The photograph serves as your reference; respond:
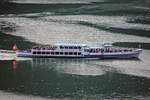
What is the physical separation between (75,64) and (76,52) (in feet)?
26.1

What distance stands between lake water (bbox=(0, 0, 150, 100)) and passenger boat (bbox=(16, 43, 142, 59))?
2191mm

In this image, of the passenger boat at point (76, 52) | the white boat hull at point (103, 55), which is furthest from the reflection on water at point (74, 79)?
the passenger boat at point (76, 52)

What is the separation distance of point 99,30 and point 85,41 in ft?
55.8

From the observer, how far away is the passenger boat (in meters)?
108

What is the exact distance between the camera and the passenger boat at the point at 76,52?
356ft

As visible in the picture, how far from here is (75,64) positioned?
10206cm

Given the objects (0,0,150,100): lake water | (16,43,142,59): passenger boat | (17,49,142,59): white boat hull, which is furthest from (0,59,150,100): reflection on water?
(16,43,142,59): passenger boat

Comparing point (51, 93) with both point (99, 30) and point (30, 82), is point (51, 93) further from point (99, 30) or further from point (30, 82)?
point (99, 30)

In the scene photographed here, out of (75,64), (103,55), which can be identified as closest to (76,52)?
(103,55)

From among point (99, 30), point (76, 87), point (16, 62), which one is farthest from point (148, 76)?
point (99, 30)

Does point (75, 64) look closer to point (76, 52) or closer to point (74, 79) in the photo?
point (76, 52)

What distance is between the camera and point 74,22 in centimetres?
15725

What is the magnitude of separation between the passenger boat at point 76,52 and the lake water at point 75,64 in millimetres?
2191

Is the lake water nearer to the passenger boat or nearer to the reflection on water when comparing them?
the reflection on water
